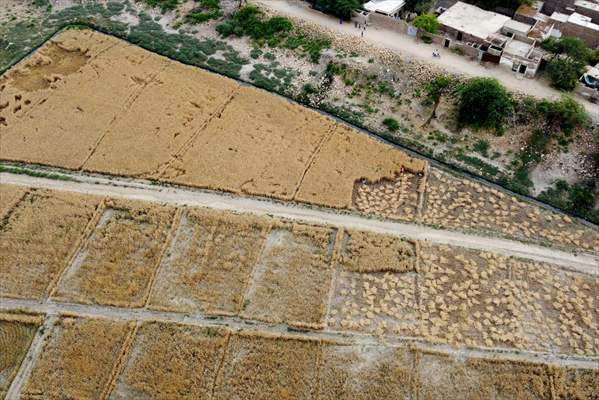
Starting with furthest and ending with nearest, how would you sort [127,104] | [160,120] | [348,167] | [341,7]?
[341,7] < [127,104] < [160,120] < [348,167]

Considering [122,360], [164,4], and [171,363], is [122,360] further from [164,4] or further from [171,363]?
[164,4]

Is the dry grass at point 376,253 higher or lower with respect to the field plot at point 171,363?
higher

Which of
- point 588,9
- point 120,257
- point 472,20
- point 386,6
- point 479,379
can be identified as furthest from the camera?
point 386,6

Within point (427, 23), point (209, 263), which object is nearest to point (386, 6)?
point (427, 23)

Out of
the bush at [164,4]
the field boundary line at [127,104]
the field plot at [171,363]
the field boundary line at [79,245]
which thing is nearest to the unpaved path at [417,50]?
the bush at [164,4]

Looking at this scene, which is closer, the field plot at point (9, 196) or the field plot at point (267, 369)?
the field plot at point (267, 369)

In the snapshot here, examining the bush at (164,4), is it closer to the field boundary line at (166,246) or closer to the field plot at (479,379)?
the field boundary line at (166,246)

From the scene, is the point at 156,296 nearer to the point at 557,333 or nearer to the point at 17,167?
the point at 17,167

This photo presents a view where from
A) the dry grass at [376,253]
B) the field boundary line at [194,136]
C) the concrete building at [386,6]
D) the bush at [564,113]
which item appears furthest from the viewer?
the concrete building at [386,6]
